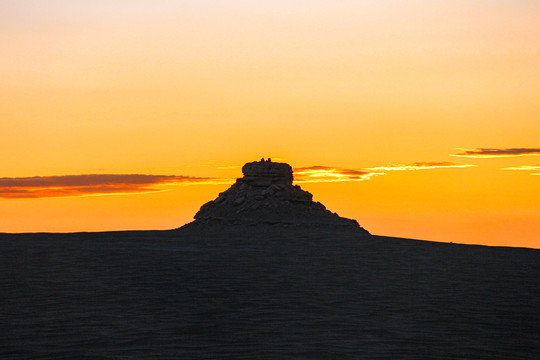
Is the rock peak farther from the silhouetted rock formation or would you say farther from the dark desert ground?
the dark desert ground

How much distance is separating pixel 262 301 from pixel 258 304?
1.29ft

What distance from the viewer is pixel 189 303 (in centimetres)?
1593

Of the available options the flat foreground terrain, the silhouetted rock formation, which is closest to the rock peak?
the silhouetted rock formation

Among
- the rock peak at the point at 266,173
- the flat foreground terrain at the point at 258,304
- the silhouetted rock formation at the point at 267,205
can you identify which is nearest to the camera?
the flat foreground terrain at the point at 258,304

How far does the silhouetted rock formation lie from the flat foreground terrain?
63.3 feet

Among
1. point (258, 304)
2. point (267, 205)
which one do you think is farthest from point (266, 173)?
point (258, 304)

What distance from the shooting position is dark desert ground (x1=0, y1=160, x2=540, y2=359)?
12008 millimetres

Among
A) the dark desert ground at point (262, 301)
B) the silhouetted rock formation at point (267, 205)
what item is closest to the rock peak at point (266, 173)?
the silhouetted rock formation at point (267, 205)

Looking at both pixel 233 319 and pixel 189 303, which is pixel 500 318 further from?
pixel 189 303

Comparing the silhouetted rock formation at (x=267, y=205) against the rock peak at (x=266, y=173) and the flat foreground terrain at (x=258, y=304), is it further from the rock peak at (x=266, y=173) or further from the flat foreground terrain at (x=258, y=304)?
the flat foreground terrain at (x=258, y=304)

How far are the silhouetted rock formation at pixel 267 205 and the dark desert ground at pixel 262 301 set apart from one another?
15831mm

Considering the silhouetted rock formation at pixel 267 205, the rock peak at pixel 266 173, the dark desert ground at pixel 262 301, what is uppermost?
the rock peak at pixel 266 173

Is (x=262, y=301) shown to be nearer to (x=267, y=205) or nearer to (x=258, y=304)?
(x=258, y=304)

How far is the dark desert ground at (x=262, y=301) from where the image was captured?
12.0 m
